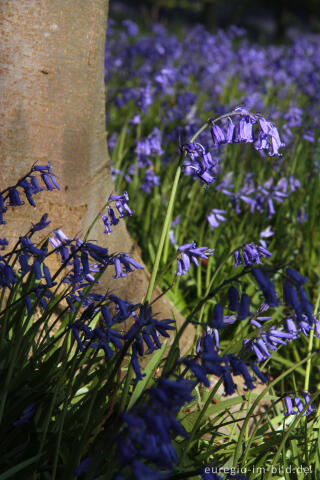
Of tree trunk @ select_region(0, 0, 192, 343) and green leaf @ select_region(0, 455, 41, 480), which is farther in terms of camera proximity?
tree trunk @ select_region(0, 0, 192, 343)

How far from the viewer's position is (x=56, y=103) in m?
2.11

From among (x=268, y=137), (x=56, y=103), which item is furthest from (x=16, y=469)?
(x=56, y=103)

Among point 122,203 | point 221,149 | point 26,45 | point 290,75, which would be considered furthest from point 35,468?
point 290,75

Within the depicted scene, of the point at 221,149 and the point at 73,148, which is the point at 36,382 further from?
the point at 221,149

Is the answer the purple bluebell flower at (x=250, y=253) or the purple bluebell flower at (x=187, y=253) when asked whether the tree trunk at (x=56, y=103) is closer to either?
the purple bluebell flower at (x=187, y=253)

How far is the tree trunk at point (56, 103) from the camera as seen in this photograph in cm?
200

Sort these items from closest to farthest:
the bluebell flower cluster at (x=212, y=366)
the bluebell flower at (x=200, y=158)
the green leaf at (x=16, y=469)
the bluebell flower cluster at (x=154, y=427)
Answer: the bluebell flower cluster at (x=154, y=427), the bluebell flower cluster at (x=212, y=366), the green leaf at (x=16, y=469), the bluebell flower at (x=200, y=158)

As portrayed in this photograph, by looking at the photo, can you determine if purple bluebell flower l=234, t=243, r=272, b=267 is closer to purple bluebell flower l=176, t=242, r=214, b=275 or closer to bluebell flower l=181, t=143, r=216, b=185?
purple bluebell flower l=176, t=242, r=214, b=275

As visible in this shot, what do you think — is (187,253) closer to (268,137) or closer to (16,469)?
(268,137)

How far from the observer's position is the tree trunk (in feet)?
6.57

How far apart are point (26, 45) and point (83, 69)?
0.25 metres

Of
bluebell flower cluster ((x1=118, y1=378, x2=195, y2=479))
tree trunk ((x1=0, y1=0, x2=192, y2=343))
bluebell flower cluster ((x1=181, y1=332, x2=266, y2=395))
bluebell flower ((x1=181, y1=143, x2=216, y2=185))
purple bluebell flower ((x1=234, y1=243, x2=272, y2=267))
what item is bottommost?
bluebell flower cluster ((x1=118, y1=378, x2=195, y2=479))

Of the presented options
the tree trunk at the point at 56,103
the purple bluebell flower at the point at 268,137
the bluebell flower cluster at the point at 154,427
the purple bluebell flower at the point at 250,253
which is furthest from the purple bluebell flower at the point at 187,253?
the tree trunk at the point at 56,103

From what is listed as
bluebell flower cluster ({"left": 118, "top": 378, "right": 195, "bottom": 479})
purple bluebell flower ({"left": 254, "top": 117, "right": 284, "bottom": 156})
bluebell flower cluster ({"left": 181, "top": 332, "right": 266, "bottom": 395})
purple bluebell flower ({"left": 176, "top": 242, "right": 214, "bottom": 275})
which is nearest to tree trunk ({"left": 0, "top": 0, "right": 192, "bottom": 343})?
purple bluebell flower ({"left": 176, "top": 242, "right": 214, "bottom": 275})
